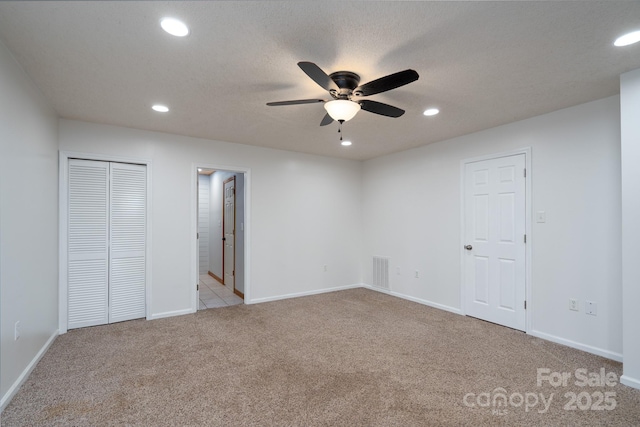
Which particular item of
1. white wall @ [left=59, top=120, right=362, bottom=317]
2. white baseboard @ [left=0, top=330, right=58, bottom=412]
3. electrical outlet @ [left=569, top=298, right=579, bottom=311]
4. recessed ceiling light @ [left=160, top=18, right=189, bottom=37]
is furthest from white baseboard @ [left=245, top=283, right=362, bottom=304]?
recessed ceiling light @ [left=160, top=18, right=189, bottom=37]

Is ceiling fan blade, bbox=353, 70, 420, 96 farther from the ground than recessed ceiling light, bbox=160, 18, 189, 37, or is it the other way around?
recessed ceiling light, bbox=160, 18, 189, 37

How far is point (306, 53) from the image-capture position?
2186 mm

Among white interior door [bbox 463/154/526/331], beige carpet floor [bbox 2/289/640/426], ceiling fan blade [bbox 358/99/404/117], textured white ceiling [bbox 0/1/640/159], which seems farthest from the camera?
white interior door [bbox 463/154/526/331]

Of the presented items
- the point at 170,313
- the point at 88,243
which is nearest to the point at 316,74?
the point at 88,243

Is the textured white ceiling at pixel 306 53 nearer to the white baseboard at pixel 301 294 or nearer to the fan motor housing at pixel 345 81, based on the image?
the fan motor housing at pixel 345 81

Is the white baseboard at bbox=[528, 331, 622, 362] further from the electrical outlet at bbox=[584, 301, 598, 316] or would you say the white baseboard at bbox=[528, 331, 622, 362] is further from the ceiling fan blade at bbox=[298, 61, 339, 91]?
the ceiling fan blade at bbox=[298, 61, 339, 91]

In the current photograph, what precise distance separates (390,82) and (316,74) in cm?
51

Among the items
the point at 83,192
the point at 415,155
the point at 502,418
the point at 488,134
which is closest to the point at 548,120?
the point at 488,134

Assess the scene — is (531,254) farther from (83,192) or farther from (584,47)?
(83,192)

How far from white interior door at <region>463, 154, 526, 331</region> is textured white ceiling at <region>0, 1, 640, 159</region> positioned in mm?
753

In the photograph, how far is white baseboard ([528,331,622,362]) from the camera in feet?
9.39

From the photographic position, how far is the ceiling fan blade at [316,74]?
1.86 m

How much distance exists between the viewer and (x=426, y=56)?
2234mm

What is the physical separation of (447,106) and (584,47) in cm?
117
